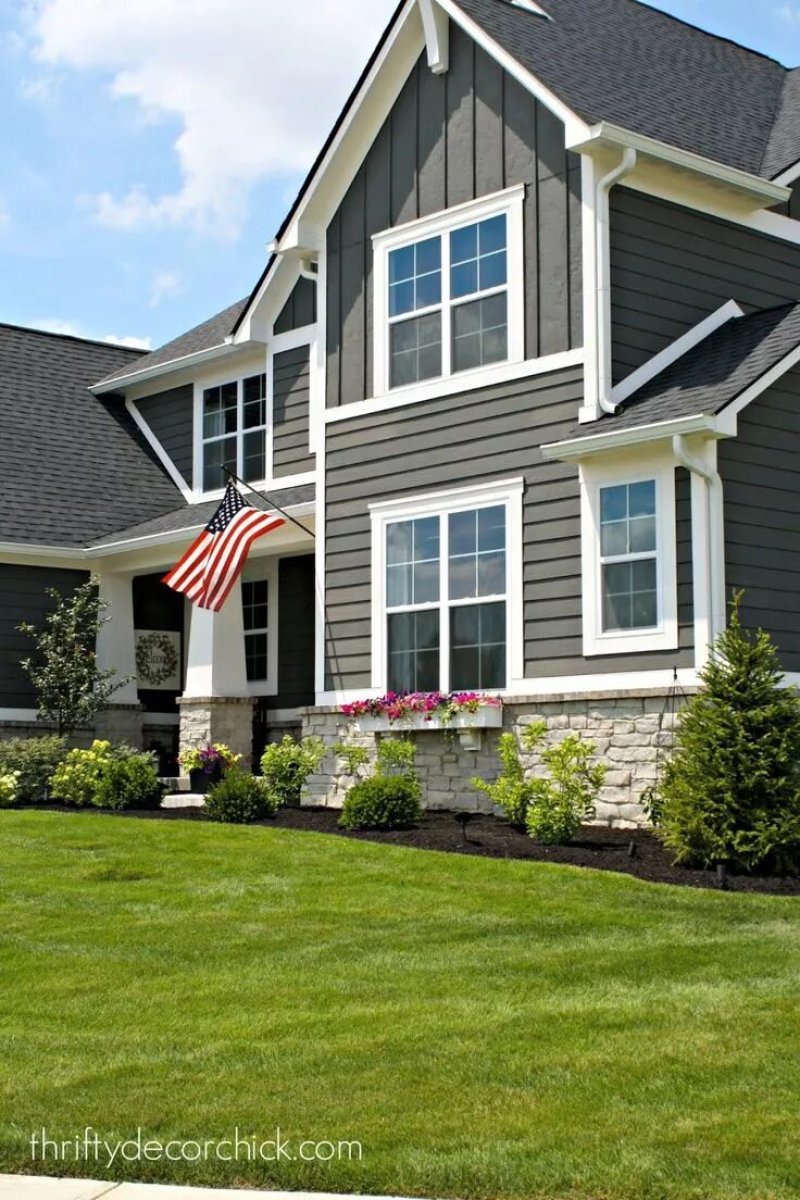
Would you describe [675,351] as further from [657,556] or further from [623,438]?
[657,556]

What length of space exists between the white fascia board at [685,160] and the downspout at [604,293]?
199mm

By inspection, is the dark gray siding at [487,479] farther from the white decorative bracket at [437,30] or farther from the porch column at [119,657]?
the porch column at [119,657]

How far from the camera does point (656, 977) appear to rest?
8.30 meters

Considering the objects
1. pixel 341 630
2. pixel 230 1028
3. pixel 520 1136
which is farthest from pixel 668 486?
pixel 520 1136

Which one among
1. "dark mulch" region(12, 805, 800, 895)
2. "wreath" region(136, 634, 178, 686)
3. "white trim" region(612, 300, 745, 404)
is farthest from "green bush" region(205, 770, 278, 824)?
"wreath" region(136, 634, 178, 686)

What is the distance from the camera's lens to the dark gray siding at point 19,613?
20.5 m

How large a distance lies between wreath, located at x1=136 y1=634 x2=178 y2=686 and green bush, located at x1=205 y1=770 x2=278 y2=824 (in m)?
6.94

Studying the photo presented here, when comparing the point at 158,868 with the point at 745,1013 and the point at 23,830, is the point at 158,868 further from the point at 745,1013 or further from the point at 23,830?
the point at 745,1013

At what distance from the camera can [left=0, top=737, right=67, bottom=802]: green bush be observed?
17.7m

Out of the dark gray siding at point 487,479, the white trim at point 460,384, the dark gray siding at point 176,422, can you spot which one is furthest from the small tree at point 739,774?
the dark gray siding at point 176,422

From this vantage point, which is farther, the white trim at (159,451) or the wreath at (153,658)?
the white trim at (159,451)

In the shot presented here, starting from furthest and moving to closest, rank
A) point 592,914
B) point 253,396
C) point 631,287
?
point 253,396, point 631,287, point 592,914

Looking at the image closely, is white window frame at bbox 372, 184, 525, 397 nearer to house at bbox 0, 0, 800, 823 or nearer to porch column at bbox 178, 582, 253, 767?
house at bbox 0, 0, 800, 823

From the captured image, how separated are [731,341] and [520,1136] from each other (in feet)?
35.3
